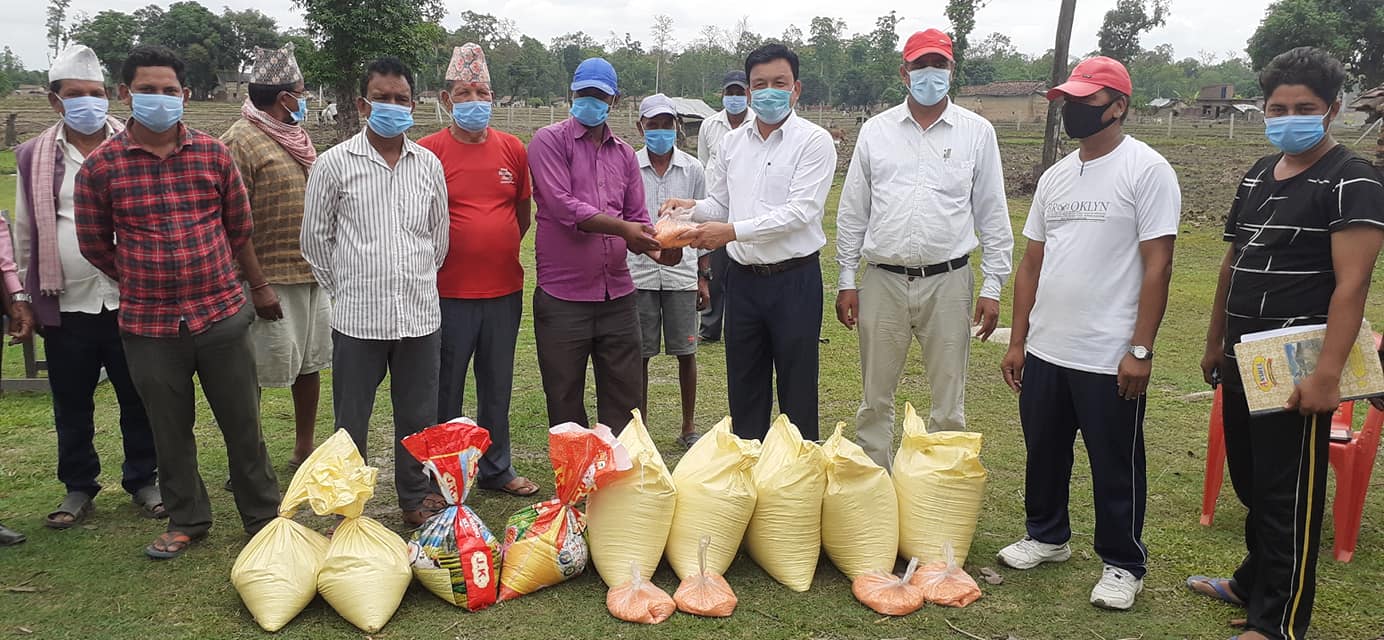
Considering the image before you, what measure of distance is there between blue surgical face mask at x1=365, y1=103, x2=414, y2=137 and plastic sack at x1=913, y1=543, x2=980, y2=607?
2.62 metres

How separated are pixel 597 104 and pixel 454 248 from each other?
0.87 metres

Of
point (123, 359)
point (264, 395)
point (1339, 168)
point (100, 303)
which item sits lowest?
point (264, 395)

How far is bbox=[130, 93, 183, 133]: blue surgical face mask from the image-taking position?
3496mm

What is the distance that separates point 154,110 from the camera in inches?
138

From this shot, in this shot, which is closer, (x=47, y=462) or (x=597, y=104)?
(x=597, y=104)

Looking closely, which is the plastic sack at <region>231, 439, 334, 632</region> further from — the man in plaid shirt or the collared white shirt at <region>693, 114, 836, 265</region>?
the collared white shirt at <region>693, 114, 836, 265</region>

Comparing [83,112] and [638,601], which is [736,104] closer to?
[83,112]

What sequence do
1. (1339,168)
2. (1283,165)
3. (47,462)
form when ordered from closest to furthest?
(1339,168)
(1283,165)
(47,462)

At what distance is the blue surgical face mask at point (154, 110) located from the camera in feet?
11.5

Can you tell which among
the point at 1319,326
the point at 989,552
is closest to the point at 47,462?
the point at 989,552

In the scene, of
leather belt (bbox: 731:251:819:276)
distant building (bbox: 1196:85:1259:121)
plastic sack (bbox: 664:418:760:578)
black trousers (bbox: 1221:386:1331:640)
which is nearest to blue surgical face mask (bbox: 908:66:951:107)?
leather belt (bbox: 731:251:819:276)

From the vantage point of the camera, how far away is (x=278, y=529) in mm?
3350

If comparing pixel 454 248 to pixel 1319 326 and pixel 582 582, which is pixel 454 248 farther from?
pixel 1319 326

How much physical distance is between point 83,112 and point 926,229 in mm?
3467
